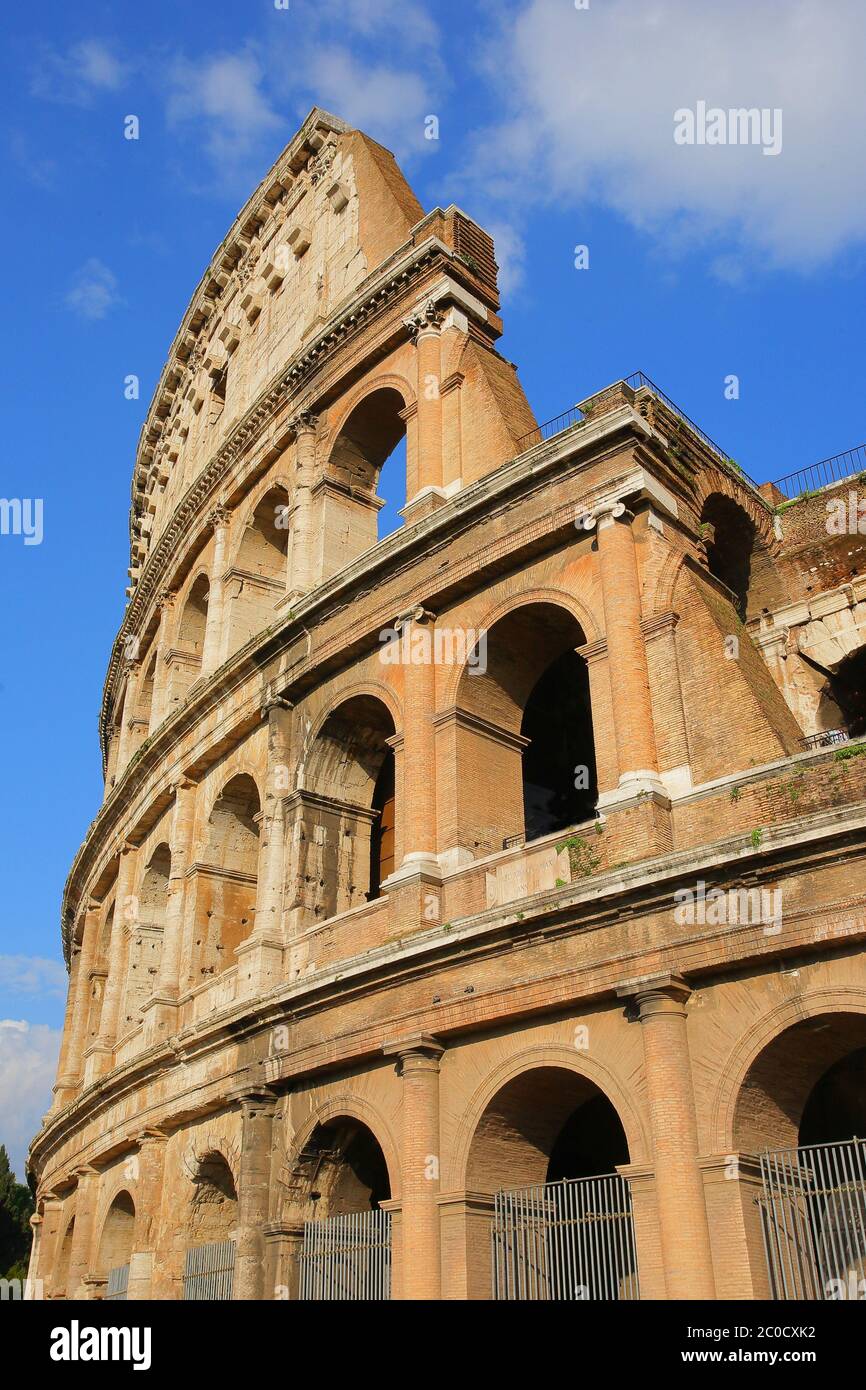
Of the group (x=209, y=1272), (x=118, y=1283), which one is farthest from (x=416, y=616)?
(x=118, y=1283)

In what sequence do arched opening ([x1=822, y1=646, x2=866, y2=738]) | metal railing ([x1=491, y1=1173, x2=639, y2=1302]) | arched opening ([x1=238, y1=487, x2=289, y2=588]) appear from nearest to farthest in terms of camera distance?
1. metal railing ([x1=491, y1=1173, x2=639, y2=1302])
2. arched opening ([x1=822, y1=646, x2=866, y2=738])
3. arched opening ([x1=238, y1=487, x2=289, y2=588])

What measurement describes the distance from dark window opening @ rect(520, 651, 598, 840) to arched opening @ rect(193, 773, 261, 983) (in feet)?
12.4

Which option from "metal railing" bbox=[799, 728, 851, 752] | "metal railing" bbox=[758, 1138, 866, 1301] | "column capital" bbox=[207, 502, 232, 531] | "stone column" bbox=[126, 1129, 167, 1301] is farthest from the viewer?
"column capital" bbox=[207, 502, 232, 531]

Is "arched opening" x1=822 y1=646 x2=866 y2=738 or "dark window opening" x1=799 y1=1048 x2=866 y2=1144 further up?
"arched opening" x1=822 y1=646 x2=866 y2=738

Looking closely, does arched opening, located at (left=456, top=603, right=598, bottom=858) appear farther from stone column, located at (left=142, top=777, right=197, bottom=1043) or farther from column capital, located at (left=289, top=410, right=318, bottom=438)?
column capital, located at (left=289, top=410, right=318, bottom=438)

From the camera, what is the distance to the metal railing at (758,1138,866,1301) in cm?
907

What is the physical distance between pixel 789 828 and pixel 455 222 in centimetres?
1073

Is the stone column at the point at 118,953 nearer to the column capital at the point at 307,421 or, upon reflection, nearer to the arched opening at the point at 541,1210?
the column capital at the point at 307,421

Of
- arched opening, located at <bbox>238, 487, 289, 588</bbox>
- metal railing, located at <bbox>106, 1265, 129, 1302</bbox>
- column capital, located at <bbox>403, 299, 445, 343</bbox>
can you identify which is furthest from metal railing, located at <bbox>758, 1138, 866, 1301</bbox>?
arched opening, located at <bbox>238, 487, 289, 588</bbox>

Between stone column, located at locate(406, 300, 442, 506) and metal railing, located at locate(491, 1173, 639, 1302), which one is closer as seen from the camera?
metal railing, located at locate(491, 1173, 639, 1302)

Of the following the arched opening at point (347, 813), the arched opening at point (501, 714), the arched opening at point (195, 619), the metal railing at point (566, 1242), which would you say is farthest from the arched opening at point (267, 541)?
the metal railing at point (566, 1242)

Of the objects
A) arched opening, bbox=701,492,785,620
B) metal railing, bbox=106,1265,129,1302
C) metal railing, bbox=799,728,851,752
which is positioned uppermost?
arched opening, bbox=701,492,785,620

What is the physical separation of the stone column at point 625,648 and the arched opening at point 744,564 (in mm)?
3215
